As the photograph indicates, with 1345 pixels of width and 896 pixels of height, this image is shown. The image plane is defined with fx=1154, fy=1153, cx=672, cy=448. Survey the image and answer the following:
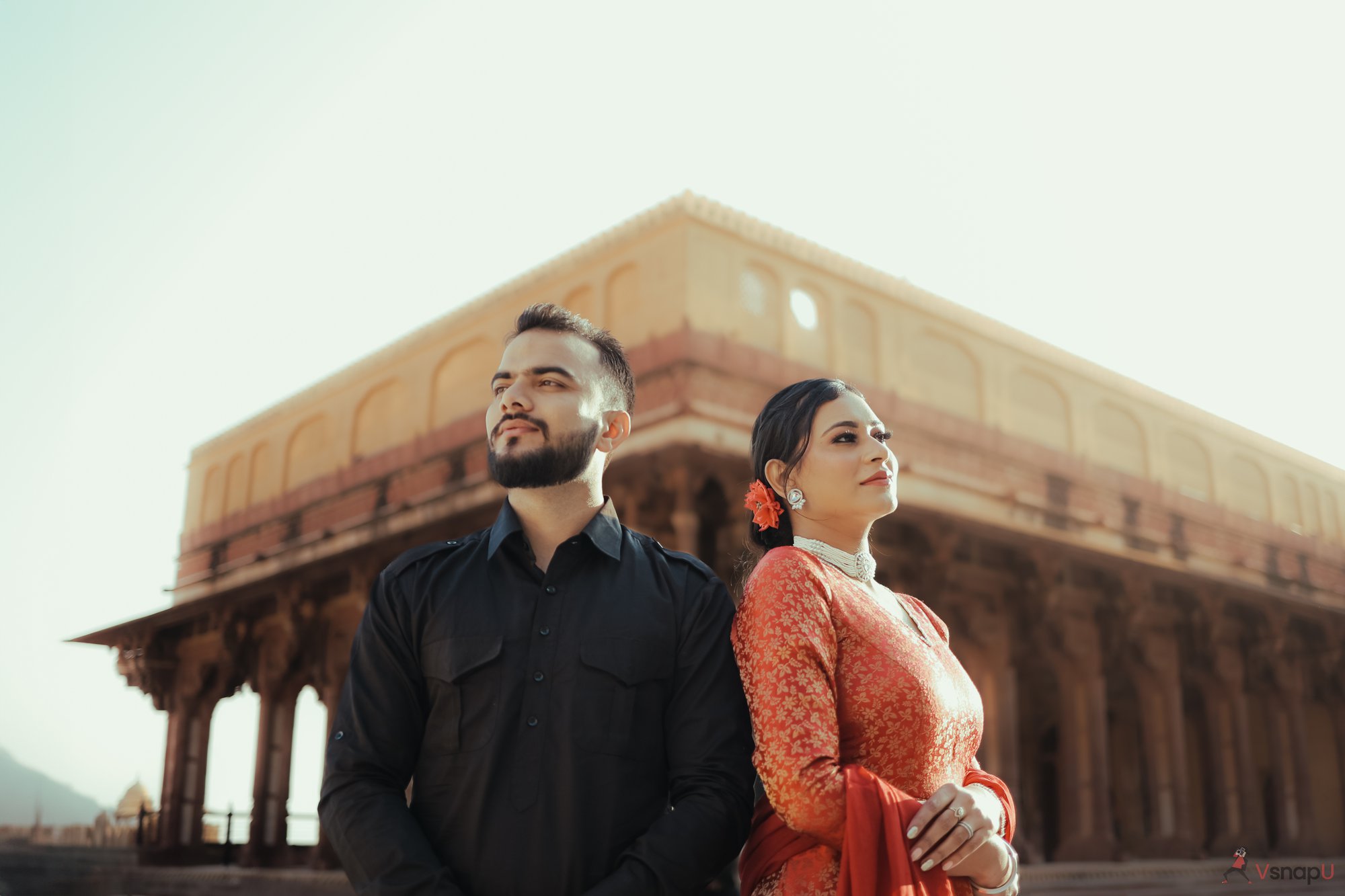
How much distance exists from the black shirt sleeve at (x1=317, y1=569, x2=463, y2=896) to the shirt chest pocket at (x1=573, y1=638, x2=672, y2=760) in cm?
28

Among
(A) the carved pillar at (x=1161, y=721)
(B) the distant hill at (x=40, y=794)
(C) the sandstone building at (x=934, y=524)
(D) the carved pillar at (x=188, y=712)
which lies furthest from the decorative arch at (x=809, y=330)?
(B) the distant hill at (x=40, y=794)

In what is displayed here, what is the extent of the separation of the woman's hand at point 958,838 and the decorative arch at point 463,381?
10184mm

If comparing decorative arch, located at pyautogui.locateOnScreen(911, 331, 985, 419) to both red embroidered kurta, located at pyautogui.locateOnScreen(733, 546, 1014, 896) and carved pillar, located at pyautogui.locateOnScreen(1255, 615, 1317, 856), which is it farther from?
red embroidered kurta, located at pyautogui.locateOnScreen(733, 546, 1014, 896)

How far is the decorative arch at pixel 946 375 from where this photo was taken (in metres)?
11.9

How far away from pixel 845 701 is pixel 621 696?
1.19 feet

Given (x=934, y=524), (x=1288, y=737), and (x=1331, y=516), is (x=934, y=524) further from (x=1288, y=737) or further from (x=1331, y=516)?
(x=1331, y=516)

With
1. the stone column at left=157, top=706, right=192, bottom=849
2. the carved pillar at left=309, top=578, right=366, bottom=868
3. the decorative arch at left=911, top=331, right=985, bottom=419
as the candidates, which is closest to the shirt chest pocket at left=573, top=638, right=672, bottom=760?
the decorative arch at left=911, top=331, right=985, bottom=419

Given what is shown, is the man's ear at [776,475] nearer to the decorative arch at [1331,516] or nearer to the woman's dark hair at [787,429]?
the woman's dark hair at [787,429]

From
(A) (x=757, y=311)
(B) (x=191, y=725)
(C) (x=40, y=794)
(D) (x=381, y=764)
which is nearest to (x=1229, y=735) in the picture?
(A) (x=757, y=311)

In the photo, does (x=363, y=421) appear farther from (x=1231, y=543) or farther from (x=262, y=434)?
(x=1231, y=543)

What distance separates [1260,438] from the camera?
16781 mm

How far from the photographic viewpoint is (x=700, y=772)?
5.83 ft

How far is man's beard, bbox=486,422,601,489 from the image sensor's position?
6.24 ft

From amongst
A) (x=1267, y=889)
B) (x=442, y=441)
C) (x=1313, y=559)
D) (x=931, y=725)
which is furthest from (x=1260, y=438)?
(x=931, y=725)
